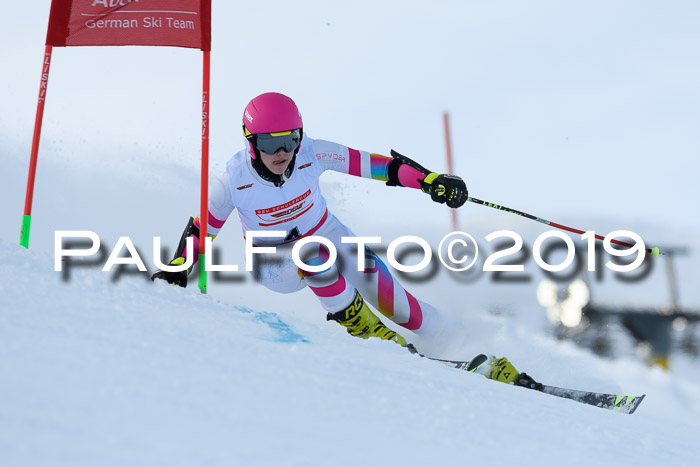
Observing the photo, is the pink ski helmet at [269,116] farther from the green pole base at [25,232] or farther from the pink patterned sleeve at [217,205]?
the green pole base at [25,232]

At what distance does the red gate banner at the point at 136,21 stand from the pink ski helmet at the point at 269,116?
2.14 feet

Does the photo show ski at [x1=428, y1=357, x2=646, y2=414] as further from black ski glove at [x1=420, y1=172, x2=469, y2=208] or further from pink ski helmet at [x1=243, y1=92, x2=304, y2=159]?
pink ski helmet at [x1=243, y1=92, x2=304, y2=159]

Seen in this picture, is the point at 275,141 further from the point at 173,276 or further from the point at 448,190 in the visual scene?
the point at 448,190

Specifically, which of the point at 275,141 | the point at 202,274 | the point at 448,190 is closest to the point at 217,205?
the point at 202,274

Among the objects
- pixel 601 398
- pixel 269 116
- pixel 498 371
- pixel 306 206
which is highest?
pixel 269 116

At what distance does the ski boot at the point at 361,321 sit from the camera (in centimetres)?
428

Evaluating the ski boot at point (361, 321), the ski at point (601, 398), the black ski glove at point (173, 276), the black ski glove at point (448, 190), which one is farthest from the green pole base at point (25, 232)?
the ski at point (601, 398)

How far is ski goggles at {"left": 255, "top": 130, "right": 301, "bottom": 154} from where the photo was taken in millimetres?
3953

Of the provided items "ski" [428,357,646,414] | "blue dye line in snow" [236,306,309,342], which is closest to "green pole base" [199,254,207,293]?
"blue dye line in snow" [236,306,309,342]

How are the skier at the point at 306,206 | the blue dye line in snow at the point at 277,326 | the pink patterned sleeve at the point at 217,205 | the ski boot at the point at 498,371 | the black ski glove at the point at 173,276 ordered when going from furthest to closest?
the pink patterned sleeve at the point at 217,205
the ski boot at the point at 498,371
the skier at the point at 306,206
the black ski glove at the point at 173,276
the blue dye line in snow at the point at 277,326

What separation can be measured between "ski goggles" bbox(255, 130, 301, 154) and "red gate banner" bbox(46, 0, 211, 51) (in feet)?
2.74

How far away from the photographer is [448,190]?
4.20m

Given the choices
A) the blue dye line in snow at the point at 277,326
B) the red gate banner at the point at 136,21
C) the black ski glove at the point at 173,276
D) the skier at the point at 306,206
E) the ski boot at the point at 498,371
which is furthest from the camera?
the red gate banner at the point at 136,21

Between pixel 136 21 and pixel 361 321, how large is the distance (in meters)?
2.40
